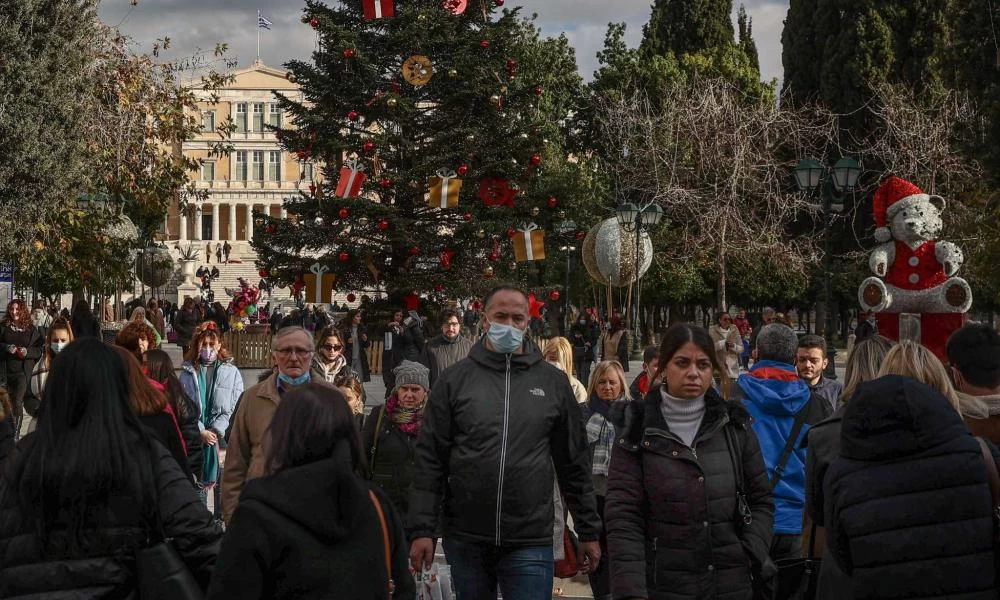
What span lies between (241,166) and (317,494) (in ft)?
337

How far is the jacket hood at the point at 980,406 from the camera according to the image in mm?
4453

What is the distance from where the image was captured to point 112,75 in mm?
21500

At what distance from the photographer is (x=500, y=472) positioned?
4.74 metres

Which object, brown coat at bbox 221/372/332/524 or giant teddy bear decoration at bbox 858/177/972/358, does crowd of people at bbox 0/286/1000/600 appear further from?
giant teddy bear decoration at bbox 858/177/972/358

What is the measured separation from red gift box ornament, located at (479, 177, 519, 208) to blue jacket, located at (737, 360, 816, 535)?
15791mm

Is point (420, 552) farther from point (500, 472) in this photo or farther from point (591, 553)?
point (591, 553)

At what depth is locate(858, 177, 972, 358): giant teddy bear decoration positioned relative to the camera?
16516 millimetres

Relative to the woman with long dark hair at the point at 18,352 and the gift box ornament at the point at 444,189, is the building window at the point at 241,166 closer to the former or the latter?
the gift box ornament at the point at 444,189

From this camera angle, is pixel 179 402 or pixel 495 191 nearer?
pixel 179 402

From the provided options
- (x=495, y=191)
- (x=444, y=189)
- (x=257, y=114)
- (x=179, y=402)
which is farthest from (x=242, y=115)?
(x=179, y=402)

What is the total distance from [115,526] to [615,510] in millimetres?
1639

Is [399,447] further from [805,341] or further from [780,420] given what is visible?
[805,341]

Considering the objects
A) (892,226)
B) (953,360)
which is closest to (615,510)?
(953,360)

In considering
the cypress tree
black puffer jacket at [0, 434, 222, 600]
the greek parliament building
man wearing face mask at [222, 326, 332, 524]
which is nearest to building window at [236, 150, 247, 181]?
the greek parliament building
